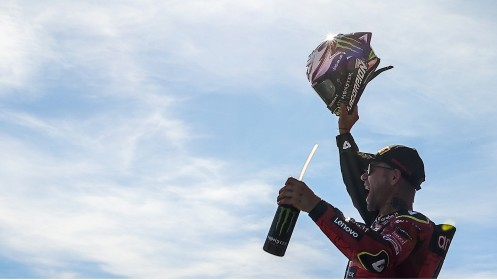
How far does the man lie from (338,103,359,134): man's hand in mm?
635

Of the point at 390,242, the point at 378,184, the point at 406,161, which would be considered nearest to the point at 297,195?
the point at 390,242

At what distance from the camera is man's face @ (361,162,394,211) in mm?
7480

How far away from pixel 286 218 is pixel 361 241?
0.69 metres

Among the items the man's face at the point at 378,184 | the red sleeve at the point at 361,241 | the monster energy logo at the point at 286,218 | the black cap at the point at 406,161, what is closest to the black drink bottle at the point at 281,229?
the monster energy logo at the point at 286,218

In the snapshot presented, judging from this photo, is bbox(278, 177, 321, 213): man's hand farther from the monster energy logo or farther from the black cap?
the black cap

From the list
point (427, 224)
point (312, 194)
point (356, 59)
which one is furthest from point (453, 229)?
point (356, 59)

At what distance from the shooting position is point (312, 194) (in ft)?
21.3

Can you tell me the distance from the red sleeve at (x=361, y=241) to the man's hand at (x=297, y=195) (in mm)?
108

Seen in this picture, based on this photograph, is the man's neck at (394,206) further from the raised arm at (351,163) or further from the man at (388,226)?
the raised arm at (351,163)

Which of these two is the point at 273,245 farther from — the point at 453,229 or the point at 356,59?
the point at 356,59

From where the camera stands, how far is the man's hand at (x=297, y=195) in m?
6.39

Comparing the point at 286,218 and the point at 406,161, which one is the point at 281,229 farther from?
the point at 406,161

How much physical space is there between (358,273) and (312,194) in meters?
1.04

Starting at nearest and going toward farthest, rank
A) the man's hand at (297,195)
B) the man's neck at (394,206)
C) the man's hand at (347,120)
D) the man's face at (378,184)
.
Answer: the man's hand at (297,195) < the man's neck at (394,206) < the man's face at (378,184) < the man's hand at (347,120)
